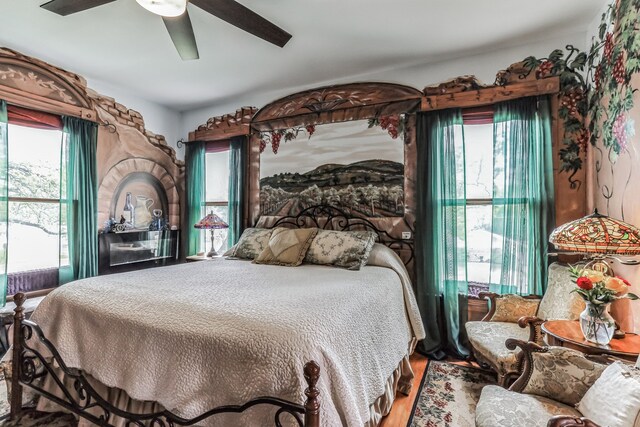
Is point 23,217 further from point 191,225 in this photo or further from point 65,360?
point 65,360

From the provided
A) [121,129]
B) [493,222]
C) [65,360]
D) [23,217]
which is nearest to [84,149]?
[121,129]

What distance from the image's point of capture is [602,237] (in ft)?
5.91

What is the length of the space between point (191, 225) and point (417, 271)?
3.25 meters

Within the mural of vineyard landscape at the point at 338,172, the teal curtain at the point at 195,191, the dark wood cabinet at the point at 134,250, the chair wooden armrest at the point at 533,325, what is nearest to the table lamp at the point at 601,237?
the chair wooden armrest at the point at 533,325

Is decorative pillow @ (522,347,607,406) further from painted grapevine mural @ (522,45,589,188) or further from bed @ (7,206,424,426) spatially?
painted grapevine mural @ (522,45,589,188)

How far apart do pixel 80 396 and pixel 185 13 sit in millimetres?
2291

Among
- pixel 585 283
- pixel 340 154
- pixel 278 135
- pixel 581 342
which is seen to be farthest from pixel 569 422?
pixel 278 135

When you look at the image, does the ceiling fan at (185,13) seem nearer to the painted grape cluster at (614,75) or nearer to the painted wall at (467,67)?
the painted wall at (467,67)

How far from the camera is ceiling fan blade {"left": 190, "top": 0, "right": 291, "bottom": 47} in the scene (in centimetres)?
192

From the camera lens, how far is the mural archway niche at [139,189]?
393 cm

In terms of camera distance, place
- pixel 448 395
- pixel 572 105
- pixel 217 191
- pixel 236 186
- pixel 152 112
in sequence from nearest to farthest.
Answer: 1. pixel 448 395
2. pixel 572 105
3. pixel 236 186
4. pixel 152 112
5. pixel 217 191

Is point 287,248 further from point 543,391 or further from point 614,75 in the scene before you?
point 614,75

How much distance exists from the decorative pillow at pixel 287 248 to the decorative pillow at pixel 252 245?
0.15 m

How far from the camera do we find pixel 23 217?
10.7 feet
